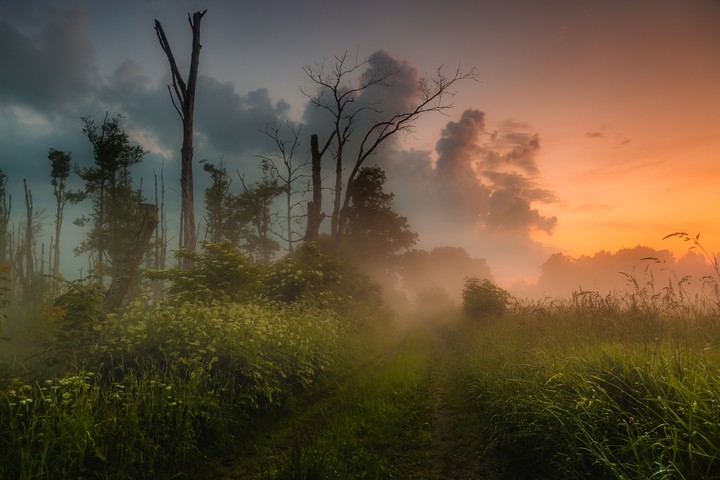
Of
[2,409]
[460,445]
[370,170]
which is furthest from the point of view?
[370,170]

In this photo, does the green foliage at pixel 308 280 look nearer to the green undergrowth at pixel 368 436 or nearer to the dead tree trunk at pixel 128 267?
the dead tree trunk at pixel 128 267

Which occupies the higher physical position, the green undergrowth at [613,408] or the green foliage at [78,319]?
the green foliage at [78,319]

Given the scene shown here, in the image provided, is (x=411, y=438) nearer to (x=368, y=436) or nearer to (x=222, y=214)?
(x=368, y=436)

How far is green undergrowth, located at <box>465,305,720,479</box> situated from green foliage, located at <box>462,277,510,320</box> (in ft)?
29.7

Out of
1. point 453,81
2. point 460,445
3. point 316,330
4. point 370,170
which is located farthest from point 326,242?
point 460,445

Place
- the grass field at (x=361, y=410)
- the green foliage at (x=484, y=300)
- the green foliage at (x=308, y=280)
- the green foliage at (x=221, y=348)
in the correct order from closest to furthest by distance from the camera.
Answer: the grass field at (x=361, y=410)
the green foliage at (x=221, y=348)
the green foliage at (x=308, y=280)
the green foliage at (x=484, y=300)

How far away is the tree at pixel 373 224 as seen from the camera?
107ft

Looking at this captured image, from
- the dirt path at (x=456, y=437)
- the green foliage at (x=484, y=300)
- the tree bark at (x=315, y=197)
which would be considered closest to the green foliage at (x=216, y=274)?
the dirt path at (x=456, y=437)

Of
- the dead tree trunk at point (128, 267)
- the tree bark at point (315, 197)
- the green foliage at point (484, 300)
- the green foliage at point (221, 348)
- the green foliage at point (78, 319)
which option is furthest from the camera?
the tree bark at point (315, 197)

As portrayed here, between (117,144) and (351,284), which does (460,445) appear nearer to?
(351,284)

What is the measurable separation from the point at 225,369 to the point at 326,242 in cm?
2314

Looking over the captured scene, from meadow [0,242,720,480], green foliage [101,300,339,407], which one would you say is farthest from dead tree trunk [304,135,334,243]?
green foliage [101,300,339,407]

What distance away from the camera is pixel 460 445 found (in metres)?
5.23

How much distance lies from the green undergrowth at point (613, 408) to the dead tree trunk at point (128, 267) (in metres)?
11.2
